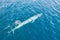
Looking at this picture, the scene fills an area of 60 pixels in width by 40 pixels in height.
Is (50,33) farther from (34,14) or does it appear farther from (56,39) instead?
(34,14)

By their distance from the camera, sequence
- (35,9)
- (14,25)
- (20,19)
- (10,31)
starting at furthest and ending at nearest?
(35,9), (20,19), (14,25), (10,31)

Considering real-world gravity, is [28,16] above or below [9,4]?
below

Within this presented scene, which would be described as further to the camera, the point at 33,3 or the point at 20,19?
the point at 33,3

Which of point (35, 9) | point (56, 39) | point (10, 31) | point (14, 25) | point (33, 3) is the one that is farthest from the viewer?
point (33, 3)

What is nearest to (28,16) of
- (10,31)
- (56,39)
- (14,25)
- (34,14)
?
(34,14)

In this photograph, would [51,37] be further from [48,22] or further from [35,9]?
[35,9]

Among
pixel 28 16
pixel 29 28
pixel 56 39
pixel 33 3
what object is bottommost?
pixel 56 39

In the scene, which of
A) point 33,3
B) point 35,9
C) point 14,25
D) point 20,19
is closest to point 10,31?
point 14,25
